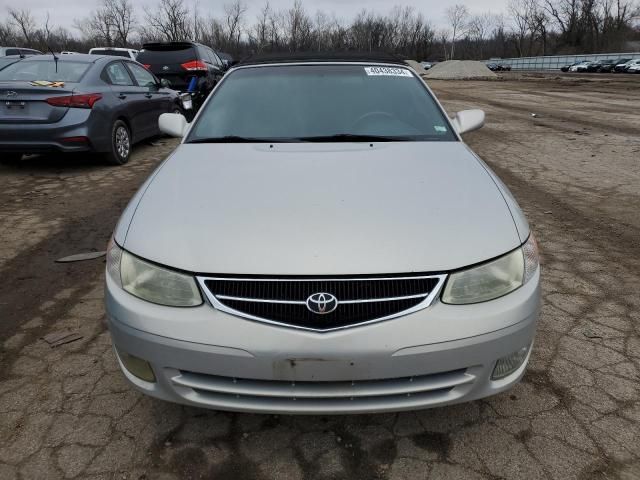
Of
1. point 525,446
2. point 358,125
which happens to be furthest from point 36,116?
point 525,446

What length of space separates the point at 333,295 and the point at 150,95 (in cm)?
714

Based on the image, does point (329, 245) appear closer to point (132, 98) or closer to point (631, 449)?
point (631, 449)

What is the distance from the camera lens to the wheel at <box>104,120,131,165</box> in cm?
655

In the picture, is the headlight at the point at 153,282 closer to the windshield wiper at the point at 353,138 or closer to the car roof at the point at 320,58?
the windshield wiper at the point at 353,138

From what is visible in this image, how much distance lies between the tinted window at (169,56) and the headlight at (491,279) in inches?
419

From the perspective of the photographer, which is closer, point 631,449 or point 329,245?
point 329,245

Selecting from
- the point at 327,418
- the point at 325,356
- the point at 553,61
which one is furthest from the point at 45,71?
the point at 553,61

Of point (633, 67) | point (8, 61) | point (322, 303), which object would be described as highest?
point (633, 67)

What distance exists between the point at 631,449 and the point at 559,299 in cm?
131

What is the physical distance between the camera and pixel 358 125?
2.87 meters

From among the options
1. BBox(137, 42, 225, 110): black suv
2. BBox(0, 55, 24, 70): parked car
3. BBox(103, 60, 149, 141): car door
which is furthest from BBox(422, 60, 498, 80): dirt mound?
BBox(0, 55, 24, 70): parked car

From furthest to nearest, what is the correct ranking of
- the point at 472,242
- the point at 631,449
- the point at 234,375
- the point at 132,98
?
the point at 132,98 < the point at 631,449 < the point at 472,242 < the point at 234,375

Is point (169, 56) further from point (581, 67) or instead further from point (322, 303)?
point (581, 67)

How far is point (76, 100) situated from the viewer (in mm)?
5941
